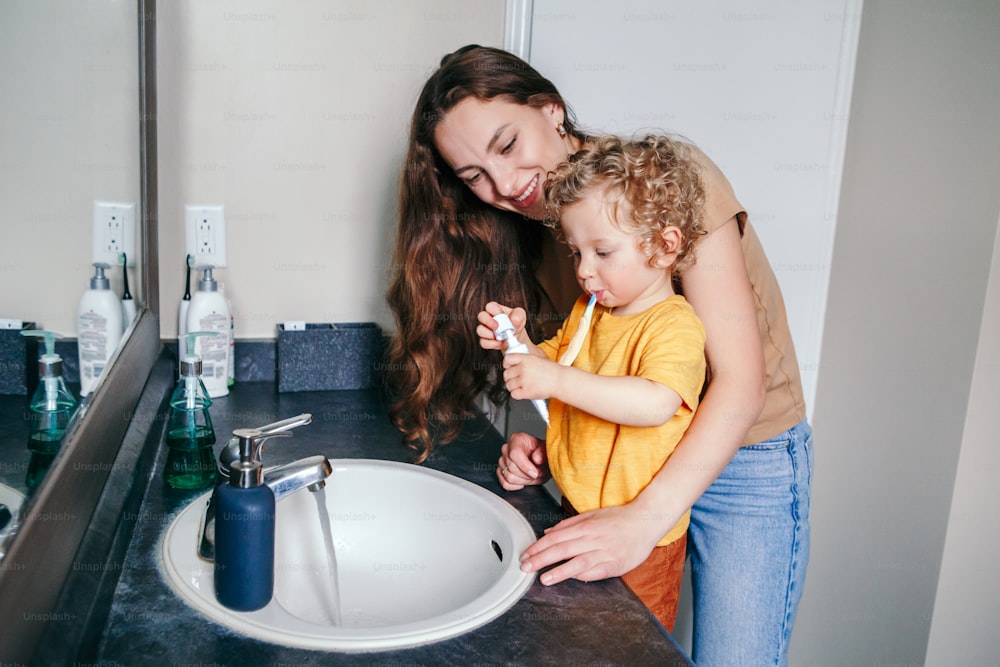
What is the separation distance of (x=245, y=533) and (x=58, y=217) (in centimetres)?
43

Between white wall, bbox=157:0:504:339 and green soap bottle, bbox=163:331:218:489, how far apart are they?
53 centimetres

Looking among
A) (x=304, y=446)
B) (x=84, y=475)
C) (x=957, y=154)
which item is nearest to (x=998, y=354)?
(x=957, y=154)

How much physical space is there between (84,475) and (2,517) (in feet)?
0.77

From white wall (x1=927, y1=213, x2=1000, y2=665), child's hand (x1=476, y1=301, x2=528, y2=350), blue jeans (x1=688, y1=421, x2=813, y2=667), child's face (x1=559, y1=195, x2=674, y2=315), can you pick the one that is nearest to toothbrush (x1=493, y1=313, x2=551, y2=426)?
child's hand (x1=476, y1=301, x2=528, y2=350)

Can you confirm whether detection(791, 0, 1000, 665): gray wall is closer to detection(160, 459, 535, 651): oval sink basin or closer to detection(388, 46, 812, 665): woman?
detection(388, 46, 812, 665): woman

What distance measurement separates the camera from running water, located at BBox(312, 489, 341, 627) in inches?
37.1

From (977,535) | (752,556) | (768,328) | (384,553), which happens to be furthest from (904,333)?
(384,553)

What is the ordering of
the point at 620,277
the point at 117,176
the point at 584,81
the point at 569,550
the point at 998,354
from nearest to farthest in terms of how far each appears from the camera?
the point at 569,550 < the point at 620,277 < the point at 117,176 < the point at 998,354 < the point at 584,81

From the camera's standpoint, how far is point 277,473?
2.66ft

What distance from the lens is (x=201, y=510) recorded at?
0.98 meters

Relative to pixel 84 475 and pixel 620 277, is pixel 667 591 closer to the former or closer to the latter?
pixel 620 277

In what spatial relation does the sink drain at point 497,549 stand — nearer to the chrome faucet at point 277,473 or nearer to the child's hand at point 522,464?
the child's hand at point 522,464

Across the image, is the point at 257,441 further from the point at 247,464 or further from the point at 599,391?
the point at 599,391

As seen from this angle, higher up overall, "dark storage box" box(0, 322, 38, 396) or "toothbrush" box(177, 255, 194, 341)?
"dark storage box" box(0, 322, 38, 396)
